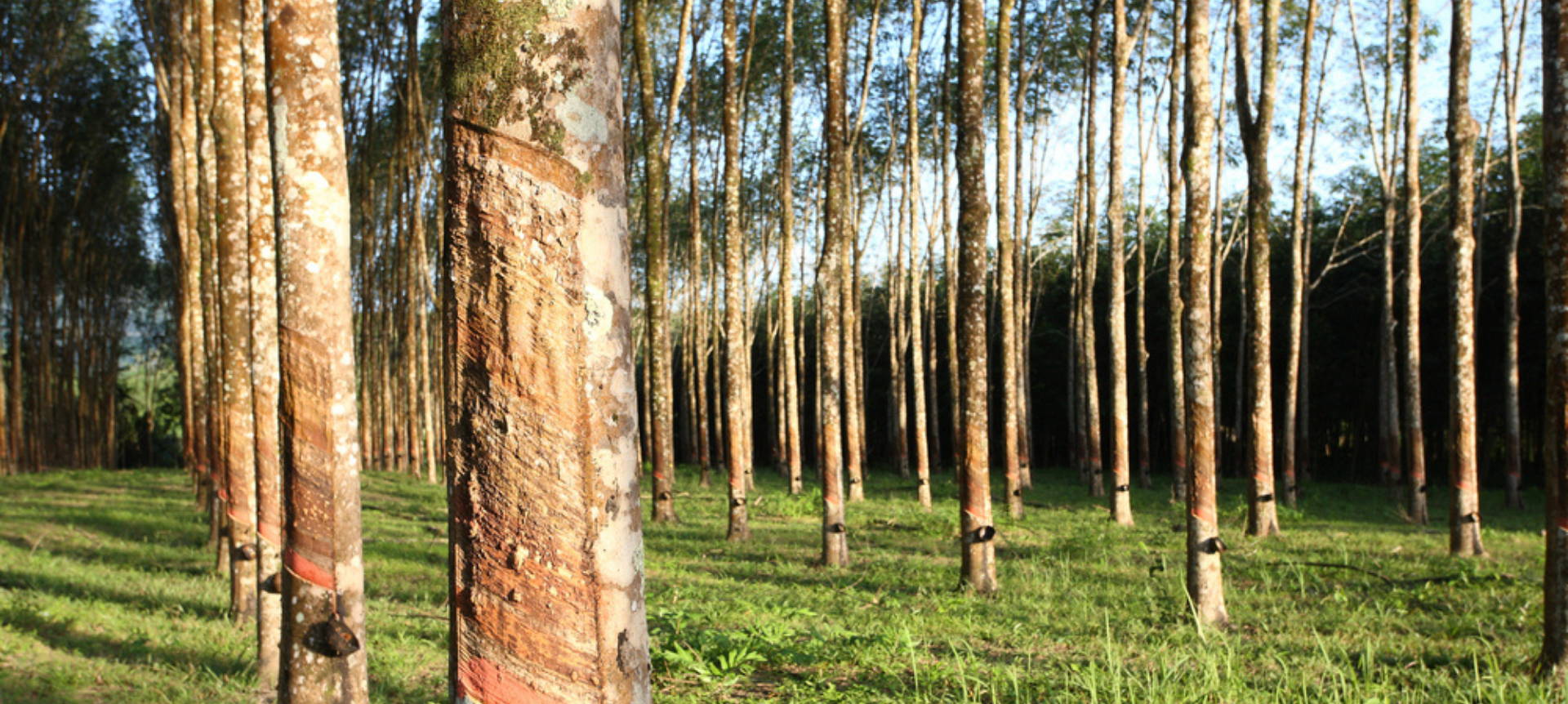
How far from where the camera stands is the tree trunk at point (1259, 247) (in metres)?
8.65

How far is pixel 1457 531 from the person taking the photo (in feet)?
31.8

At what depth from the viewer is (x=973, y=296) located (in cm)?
755

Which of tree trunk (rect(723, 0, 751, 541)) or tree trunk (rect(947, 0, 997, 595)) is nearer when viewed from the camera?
tree trunk (rect(947, 0, 997, 595))

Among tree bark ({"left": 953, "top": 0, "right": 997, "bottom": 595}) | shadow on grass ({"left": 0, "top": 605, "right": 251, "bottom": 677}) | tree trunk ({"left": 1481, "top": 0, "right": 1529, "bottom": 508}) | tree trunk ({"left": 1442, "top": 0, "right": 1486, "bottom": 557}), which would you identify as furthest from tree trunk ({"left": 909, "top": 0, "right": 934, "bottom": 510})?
shadow on grass ({"left": 0, "top": 605, "right": 251, "bottom": 677})

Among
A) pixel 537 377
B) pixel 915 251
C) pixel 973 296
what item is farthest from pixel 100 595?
pixel 915 251

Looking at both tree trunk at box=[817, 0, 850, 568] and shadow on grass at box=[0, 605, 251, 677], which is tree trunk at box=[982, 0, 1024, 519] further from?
shadow on grass at box=[0, 605, 251, 677]

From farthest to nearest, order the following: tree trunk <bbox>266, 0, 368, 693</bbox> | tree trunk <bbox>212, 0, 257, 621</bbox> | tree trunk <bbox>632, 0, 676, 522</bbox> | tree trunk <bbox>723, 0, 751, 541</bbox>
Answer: tree trunk <bbox>632, 0, 676, 522</bbox> → tree trunk <bbox>723, 0, 751, 541</bbox> → tree trunk <bbox>212, 0, 257, 621</bbox> → tree trunk <bbox>266, 0, 368, 693</bbox>

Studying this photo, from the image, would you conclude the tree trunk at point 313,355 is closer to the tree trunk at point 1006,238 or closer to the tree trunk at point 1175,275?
the tree trunk at point 1006,238

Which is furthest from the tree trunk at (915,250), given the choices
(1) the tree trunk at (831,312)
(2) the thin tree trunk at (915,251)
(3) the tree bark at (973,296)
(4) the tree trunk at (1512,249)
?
(4) the tree trunk at (1512,249)

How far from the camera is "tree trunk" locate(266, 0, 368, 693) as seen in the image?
3.56 m

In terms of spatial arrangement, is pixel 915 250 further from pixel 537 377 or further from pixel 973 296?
pixel 537 377

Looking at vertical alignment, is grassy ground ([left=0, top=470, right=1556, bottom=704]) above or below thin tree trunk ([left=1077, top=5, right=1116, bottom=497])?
below

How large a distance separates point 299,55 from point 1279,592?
7.54 m

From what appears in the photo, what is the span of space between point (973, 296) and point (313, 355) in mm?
5052
